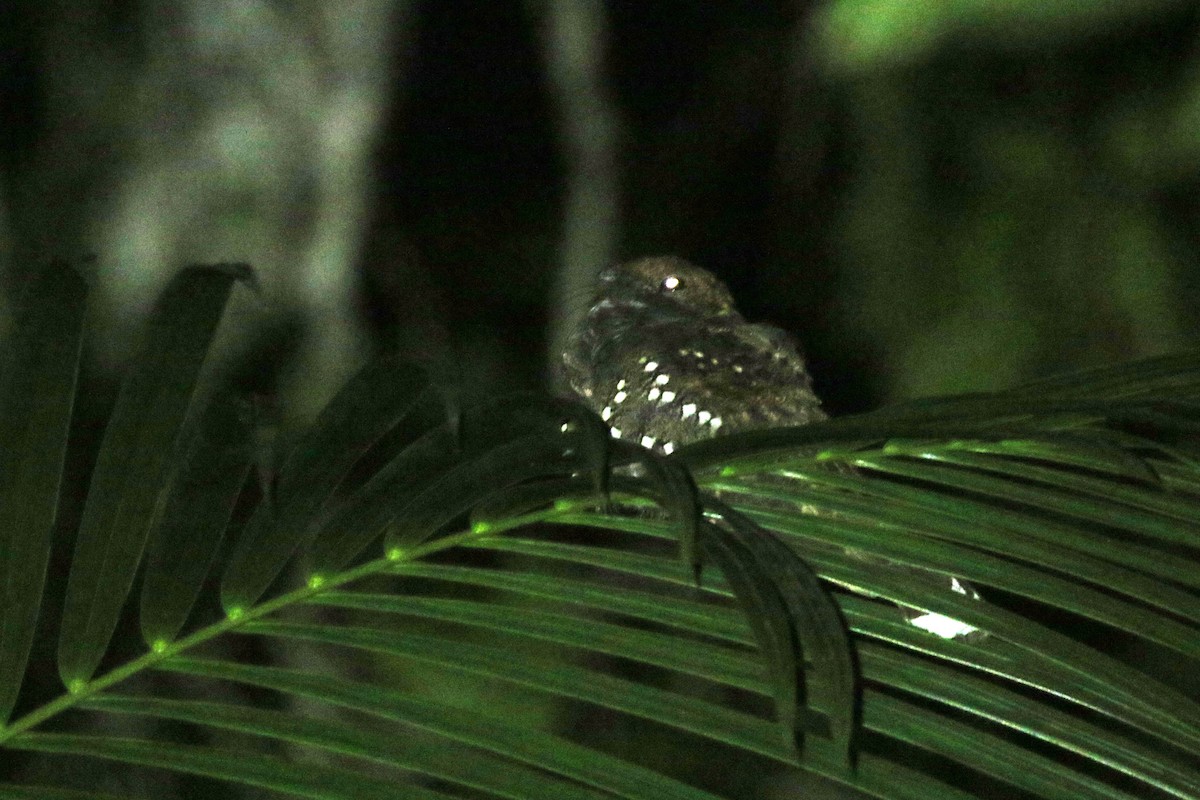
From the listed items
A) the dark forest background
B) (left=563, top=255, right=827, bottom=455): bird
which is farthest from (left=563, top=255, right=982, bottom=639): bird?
the dark forest background

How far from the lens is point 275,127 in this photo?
195 centimetres

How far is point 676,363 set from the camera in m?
0.81

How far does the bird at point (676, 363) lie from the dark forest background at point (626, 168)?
832 mm

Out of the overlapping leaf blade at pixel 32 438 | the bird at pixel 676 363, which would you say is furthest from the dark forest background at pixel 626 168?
the overlapping leaf blade at pixel 32 438

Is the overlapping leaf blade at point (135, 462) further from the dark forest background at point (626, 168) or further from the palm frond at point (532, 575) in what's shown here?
the dark forest background at point (626, 168)

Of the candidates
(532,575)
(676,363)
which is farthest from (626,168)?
(532,575)

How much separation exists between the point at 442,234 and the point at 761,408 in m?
1.22

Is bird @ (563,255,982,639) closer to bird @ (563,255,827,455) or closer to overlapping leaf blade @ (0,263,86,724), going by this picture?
bird @ (563,255,827,455)

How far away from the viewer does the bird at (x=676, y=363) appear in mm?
805

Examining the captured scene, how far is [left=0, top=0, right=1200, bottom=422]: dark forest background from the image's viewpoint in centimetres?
185

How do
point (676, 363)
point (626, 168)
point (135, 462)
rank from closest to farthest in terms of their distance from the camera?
point (135, 462)
point (676, 363)
point (626, 168)

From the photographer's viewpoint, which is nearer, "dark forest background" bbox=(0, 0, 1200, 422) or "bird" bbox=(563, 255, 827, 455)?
"bird" bbox=(563, 255, 827, 455)

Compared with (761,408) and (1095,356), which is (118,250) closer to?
(761,408)

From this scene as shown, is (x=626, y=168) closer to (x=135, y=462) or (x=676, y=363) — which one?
(x=676, y=363)
